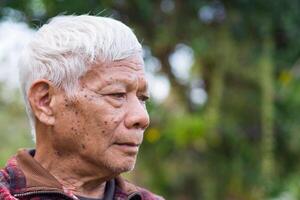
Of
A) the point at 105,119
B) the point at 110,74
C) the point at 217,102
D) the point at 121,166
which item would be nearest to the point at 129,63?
the point at 110,74

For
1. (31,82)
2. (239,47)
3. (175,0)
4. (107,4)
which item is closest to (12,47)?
(107,4)

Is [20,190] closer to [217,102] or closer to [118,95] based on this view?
[118,95]

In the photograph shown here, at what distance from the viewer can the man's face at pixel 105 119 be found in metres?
2.09

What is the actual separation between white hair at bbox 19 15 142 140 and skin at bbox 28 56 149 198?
2 cm

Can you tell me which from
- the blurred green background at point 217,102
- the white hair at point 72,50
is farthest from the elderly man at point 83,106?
the blurred green background at point 217,102

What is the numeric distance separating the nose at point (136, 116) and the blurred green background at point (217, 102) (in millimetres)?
2912

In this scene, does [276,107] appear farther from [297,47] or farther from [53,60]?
[53,60]

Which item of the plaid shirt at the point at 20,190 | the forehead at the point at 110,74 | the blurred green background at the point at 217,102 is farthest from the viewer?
the blurred green background at the point at 217,102

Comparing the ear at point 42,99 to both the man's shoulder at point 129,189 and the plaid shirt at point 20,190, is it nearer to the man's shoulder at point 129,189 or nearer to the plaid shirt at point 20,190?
the plaid shirt at point 20,190

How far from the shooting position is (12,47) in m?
4.87

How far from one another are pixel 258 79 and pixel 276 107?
1.03 feet

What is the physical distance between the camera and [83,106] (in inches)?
83.3

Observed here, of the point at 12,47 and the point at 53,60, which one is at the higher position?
the point at 53,60

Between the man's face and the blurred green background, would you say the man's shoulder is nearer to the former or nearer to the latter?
the man's face
